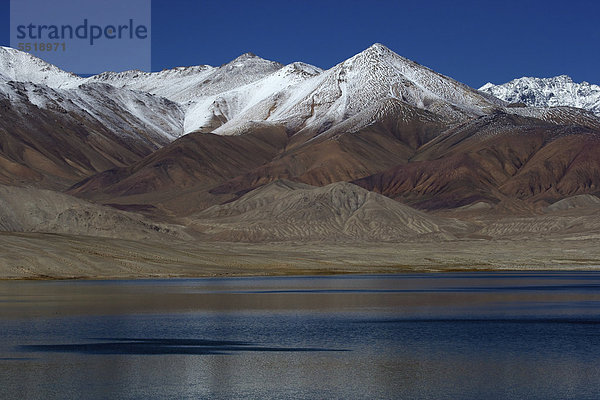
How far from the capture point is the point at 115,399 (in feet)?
92.9

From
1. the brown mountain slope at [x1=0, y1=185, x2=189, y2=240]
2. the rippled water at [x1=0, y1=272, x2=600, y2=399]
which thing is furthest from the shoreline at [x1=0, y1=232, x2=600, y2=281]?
the rippled water at [x1=0, y1=272, x2=600, y2=399]

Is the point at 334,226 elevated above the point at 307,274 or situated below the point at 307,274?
above

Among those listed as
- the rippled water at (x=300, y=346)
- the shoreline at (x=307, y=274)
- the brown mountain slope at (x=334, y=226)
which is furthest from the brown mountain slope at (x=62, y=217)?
the rippled water at (x=300, y=346)

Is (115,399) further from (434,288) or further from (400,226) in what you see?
(400,226)

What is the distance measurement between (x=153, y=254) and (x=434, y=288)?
47.1m

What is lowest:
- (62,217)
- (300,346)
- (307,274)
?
(300,346)

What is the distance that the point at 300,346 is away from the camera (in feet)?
131


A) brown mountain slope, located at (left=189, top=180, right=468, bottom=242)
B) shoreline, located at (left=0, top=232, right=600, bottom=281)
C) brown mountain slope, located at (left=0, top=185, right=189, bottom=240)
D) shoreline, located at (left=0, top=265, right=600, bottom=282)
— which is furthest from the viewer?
brown mountain slope, located at (left=189, top=180, right=468, bottom=242)

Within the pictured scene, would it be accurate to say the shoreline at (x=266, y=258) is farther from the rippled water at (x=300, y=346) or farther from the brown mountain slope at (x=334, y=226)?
the rippled water at (x=300, y=346)

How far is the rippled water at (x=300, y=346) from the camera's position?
3002 cm

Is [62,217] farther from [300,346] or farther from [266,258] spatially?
[300,346]

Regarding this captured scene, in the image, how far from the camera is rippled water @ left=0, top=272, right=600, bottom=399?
3002cm

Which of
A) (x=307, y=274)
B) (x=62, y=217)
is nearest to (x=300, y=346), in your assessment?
(x=307, y=274)

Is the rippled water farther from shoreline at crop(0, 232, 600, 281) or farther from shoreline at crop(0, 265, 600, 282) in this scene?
shoreline at crop(0, 232, 600, 281)
